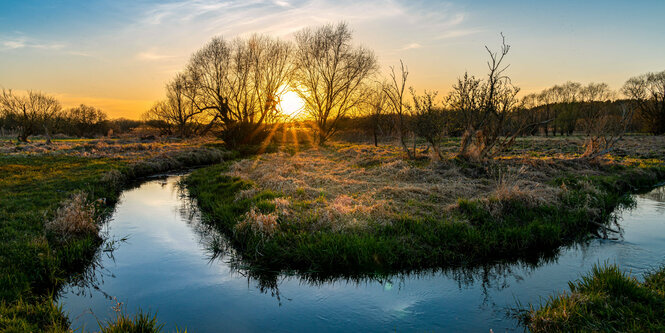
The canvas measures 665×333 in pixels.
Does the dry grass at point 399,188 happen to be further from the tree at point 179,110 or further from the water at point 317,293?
the tree at point 179,110

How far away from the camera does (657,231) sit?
28.0 ft

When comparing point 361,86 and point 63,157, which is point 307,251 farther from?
point 361,86

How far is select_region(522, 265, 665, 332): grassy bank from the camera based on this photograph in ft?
13.1

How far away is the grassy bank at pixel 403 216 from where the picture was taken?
665 cm

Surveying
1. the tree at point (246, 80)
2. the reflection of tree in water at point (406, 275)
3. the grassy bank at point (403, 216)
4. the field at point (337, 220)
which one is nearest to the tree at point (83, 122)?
the tree at point (246, 80)

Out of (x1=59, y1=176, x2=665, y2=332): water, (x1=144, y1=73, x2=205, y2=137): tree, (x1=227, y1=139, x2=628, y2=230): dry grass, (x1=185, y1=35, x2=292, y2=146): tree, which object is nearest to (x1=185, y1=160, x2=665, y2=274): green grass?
(x1=227, y1=139, x2=628, y2=230): dry grass

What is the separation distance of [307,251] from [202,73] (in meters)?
29.9

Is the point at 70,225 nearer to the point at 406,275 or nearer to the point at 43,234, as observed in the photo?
the point at 43,234

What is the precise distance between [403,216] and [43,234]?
24.3 ft

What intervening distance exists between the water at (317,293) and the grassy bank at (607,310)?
0.42 m

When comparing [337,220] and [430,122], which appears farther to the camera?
[430,122]

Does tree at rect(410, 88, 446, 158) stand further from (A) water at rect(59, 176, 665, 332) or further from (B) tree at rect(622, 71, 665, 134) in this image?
(B) tree at rect(622, 71, 665, 134)

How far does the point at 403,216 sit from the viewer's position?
791cm

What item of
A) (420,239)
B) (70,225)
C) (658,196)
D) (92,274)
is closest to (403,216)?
(420,239)
